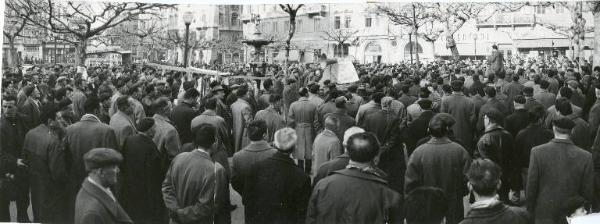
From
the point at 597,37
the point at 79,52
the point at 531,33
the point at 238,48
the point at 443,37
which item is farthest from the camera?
the point at 238,48

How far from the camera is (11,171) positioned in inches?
240

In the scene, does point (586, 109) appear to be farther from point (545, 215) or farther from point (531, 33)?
point (531, 33)

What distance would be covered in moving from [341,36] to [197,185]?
4322 cm

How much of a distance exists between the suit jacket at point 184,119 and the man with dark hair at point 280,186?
3.81m

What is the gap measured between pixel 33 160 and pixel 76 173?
44cm

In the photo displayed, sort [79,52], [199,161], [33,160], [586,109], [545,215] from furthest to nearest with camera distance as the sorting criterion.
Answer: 1. [79,52]
2. [586,109]
3. [33,160]
4. [545,215]
5. [199,161]

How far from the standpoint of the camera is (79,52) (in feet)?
58.4

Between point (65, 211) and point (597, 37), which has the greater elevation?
point (597, 37)

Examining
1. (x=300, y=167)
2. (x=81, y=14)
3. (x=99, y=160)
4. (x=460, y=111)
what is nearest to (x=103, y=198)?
(x=99, y=160)

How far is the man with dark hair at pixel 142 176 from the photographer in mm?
5449

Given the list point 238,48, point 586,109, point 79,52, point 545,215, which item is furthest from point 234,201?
point 238,48

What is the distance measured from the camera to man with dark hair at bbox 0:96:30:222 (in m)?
6.09

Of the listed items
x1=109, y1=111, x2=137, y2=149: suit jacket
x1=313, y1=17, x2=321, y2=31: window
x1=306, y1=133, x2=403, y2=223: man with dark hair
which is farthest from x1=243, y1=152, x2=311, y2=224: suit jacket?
x1=313, y1=17, x2=321, y2=31: window

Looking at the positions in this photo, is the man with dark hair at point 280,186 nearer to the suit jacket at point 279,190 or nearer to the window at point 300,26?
the suit jacket at point 279,190
